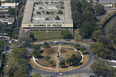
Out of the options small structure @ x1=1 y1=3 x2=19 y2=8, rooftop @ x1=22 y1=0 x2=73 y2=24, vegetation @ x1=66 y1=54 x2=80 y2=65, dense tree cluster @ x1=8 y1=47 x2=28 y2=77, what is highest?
small structure @ x1=1 y1=3 x2=19 y2=8

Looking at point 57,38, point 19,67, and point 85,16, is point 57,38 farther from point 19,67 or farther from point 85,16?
point 19,67

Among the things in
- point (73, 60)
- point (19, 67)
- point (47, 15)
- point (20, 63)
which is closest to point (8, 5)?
point (47, 15)

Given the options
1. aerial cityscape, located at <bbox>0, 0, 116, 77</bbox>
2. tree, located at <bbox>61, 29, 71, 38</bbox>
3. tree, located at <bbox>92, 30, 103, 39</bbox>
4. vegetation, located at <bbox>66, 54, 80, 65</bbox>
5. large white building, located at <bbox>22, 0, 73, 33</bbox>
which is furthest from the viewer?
large white building, located at <bbox>22, 0, 73, 33</bbox>

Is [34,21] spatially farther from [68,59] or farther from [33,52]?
[68,59]

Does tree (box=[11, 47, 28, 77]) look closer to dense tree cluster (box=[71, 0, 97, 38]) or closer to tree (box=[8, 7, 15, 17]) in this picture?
dense tree cluster (box=[71, 0, 97, 38])

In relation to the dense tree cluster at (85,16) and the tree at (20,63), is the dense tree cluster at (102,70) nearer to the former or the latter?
the tree at (20,63)

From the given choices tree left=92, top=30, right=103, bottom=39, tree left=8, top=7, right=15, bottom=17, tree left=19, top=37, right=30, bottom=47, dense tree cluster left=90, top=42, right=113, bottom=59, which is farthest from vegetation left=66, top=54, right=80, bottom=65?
tree left=8, top=7, right=15, bottom=17

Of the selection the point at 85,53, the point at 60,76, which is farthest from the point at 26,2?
the point at 60,76
